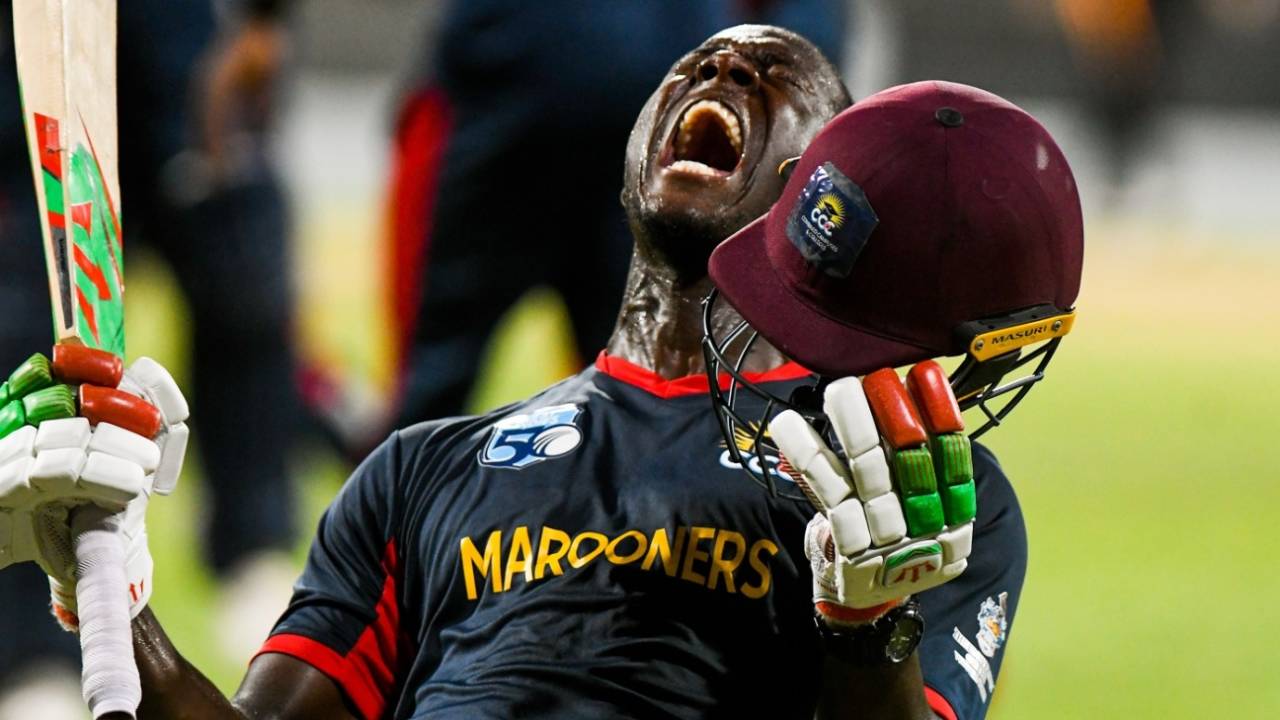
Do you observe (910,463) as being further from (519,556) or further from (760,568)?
(519,556)

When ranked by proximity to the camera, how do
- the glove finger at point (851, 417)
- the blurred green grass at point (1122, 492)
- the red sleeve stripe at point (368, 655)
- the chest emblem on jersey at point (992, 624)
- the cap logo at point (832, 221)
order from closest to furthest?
the glove finger at point (851, 417)
the cap logo at point (832, 221)
the chest emblem on jersey at point (992, 624)
the red sleeve stripe at point (368, 655)
the blurred green grass at point (1122, 492)

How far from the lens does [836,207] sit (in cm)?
252

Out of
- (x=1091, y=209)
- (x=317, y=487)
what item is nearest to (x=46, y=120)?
(x=317, y=487)

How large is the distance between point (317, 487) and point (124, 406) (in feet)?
19.4

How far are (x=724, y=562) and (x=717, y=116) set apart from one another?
0.64 meters

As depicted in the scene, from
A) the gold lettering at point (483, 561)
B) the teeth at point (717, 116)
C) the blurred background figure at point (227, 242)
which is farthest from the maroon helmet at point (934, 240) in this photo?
the blurred background figure at point (227, 242)

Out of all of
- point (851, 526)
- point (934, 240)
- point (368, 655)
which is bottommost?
point (368, 655)

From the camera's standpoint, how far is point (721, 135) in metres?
3.08

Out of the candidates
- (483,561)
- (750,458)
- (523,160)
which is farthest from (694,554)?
(523,160)

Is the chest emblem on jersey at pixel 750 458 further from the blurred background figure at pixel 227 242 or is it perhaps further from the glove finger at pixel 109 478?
the blurred background figure at pixel 227 242

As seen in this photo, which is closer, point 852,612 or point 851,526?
point 851,526

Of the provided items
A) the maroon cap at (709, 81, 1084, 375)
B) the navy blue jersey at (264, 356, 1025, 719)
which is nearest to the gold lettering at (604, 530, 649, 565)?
the navy blue jersey at (264, 356, 1025, 719)

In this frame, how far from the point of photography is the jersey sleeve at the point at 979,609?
8.93 feet

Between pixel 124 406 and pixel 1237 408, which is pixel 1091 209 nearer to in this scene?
pixel 1237 408
